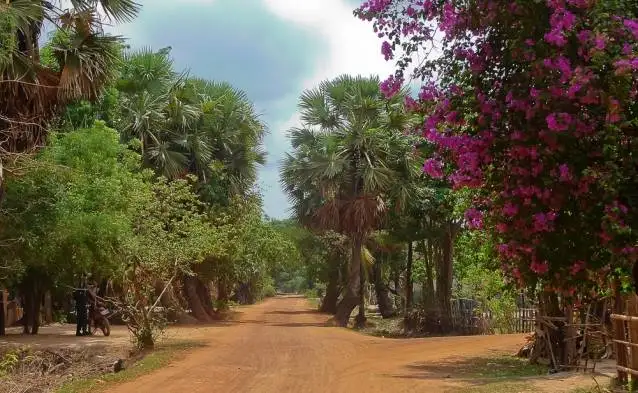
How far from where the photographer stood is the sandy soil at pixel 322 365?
11.4 meters

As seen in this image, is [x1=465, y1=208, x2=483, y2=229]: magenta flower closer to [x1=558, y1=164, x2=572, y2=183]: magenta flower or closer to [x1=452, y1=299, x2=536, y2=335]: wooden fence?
[x1=558, y1=164, x2=572, y2=183]: magenta flower

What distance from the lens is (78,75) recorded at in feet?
47.0

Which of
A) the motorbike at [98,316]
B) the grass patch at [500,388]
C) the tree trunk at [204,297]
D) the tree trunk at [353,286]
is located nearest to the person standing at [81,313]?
the motorbike at [98,316]

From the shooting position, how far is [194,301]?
31922mm

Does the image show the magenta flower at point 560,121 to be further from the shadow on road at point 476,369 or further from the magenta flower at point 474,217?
the shadow on road at point 476,369

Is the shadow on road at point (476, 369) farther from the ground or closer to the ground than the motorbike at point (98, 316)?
closer to the ground

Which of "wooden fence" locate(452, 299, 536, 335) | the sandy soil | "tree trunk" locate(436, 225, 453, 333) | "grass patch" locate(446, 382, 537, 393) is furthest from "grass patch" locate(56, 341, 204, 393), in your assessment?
"tree trunk" locate(436, 225, 453, 333)

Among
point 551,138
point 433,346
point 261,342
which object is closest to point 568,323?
point 433,346

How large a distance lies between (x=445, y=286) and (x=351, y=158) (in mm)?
6479

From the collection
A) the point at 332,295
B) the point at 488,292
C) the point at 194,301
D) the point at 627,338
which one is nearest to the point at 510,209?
the point at 627,338

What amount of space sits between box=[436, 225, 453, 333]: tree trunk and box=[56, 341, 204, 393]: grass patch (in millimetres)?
13027

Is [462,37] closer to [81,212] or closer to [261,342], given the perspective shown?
[81,212]

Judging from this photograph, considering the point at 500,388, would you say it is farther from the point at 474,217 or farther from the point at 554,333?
the point at 474,217

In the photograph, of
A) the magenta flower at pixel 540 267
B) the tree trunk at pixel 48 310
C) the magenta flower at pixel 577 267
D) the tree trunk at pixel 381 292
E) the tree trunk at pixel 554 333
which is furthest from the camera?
the tree trunk at pixel 381 292
